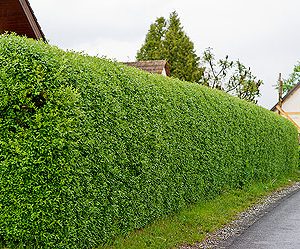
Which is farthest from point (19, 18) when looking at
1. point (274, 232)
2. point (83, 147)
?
point (274, 232)

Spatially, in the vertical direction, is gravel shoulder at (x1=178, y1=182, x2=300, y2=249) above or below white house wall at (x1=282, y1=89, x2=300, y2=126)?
below

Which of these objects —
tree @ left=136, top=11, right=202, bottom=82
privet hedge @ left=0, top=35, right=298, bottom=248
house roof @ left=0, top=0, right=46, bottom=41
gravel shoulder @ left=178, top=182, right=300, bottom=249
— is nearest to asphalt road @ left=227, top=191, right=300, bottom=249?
gravel shoulder @ left=178, top=182, right=300, bottom=249

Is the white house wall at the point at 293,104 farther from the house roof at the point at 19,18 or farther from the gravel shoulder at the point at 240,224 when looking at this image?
the house roof at the point at 19,18

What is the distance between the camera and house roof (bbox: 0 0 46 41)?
1218 cm

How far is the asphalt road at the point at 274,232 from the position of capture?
955 centimetres

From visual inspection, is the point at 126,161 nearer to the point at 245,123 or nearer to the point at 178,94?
the point at 178,94

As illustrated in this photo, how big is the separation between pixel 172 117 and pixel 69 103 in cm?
434

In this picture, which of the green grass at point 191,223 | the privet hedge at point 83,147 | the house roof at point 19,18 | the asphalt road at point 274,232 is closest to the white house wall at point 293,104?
the green grass at point 191,223

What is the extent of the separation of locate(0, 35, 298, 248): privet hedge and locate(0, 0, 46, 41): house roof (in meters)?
3.66

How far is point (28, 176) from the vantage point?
21.3 ft

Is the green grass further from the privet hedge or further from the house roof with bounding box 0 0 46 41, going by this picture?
the house roof with bounding box 0 0 46 41

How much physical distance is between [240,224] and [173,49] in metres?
35.3

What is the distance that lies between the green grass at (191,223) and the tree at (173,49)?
29.4m

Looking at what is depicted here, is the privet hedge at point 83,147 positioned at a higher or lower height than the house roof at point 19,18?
lower
